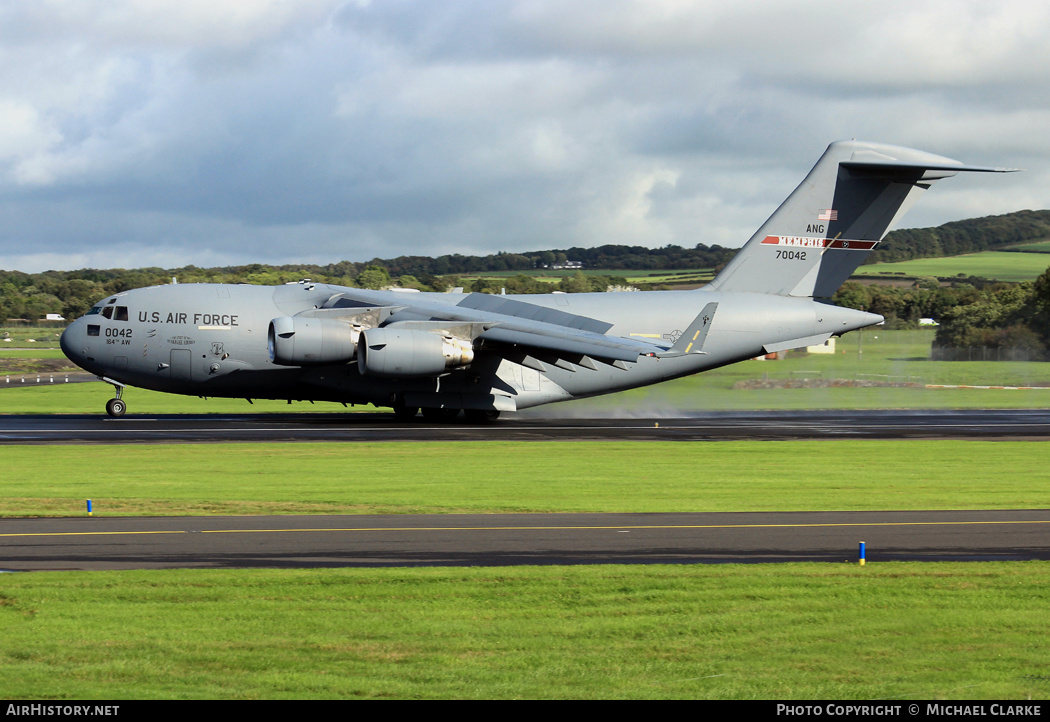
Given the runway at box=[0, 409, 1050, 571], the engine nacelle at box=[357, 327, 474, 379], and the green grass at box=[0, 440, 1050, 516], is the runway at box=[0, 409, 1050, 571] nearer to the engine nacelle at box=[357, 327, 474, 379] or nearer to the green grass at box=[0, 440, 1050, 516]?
the green grass at box=[0, 440, 1050, 516]

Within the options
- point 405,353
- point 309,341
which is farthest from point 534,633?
point 309,341

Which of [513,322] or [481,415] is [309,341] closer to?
[513,322]

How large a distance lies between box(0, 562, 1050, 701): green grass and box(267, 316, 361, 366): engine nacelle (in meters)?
18.6

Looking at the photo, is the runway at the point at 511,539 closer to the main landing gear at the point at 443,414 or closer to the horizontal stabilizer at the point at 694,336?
the horizontal stabilizer at the point at 694,336

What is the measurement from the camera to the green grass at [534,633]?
724cm

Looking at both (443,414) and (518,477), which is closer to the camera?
(518,477)

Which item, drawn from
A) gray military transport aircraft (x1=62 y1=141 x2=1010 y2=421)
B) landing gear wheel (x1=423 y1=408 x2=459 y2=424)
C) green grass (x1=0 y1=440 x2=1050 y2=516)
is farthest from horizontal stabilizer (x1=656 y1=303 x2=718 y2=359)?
landing gear wheel (x1=423 y1=408 x2=459 y2=424)

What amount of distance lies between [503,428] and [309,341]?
6092 mm

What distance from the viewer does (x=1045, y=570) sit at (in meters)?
11.2

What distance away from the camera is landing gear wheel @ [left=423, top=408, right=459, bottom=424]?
32781mm

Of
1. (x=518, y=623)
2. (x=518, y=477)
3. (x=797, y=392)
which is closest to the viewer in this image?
(x=518, y=623)

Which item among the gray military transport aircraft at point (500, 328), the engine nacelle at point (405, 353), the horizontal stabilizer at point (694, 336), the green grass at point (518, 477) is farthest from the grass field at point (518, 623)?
the gray military transport aircraft at point (500, 328)

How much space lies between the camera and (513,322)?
30.1 meters

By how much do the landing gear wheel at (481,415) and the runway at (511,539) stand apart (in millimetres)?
17190
